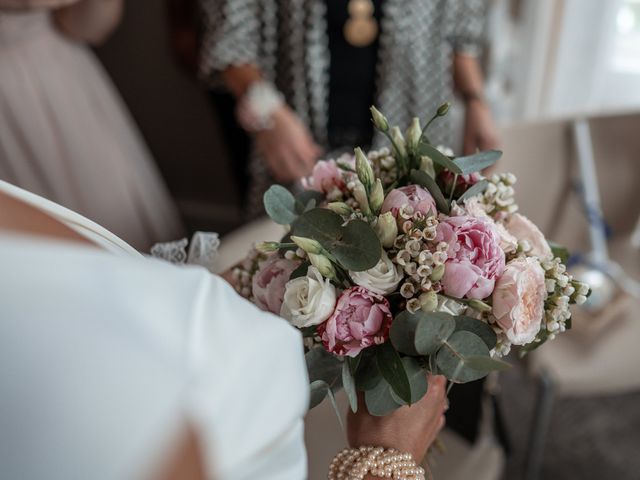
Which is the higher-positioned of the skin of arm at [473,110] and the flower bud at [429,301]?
the flower bud at [429,301]

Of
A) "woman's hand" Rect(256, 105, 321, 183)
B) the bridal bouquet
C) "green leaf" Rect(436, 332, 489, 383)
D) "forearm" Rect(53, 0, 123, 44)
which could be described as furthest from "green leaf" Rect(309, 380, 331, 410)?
"forearm" Rect(53, 0, 123, 44)

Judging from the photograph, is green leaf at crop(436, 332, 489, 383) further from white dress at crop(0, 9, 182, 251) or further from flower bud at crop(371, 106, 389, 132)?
white dress at crop(0, 9, 182, 251)

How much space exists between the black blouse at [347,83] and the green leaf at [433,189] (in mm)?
767

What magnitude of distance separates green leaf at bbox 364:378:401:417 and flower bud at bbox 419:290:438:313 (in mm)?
86

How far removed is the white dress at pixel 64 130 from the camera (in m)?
1.30

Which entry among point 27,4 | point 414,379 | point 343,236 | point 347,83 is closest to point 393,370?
point 414,379

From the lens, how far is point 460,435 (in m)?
1.06

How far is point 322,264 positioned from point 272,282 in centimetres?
7

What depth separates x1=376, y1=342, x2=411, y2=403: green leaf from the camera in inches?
20.7

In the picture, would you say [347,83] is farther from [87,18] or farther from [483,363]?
[483,363]

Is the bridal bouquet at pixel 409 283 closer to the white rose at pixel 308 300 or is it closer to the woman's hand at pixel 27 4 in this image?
the white rose at pixel 308 300

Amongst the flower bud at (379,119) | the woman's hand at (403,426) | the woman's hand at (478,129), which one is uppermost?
the flower bud at (379,119)

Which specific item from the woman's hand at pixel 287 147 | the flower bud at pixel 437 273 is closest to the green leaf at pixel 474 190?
the flower bud at pixel 437 273

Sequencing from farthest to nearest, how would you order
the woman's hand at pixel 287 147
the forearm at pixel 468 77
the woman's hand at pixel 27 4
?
1. the forearm at pixel 468 77
2. the woman's hand at pixel 287 147
3. the woman's hand at pixel 27 4
